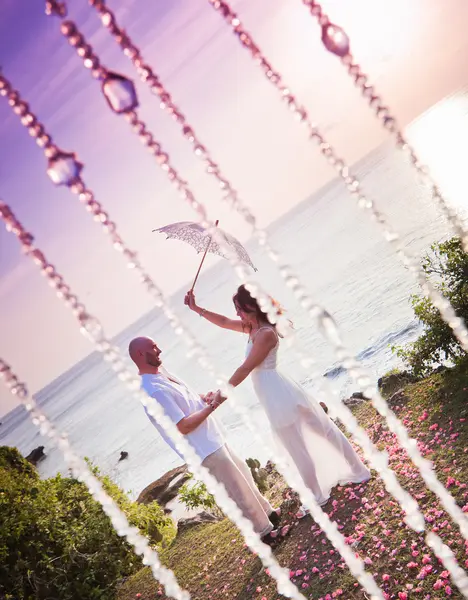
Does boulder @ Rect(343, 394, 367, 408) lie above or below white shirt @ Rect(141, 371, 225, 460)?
below

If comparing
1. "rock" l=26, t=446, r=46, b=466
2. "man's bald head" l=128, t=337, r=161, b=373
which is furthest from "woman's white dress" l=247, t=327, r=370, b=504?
"rock" l=26, t=446, r=46, b=466

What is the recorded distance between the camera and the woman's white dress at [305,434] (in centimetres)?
543

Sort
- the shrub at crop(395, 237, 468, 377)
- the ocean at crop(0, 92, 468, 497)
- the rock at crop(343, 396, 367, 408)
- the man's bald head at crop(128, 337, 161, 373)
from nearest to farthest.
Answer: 1. the man's bald head at crop(128, 337, 161, 373)
2. the shrub at crop(395, 237, 468, 377)
3. the rock at crop(343, 396, 367, 408)
4. the ocean at crop(0, 92, 468, 497)

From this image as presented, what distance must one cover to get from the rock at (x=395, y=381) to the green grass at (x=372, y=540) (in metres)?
0.95

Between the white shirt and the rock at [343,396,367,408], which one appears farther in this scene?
the rock at [343,396,367,408]

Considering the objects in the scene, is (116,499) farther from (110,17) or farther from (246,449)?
(110,17)

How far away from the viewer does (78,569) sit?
273 inches

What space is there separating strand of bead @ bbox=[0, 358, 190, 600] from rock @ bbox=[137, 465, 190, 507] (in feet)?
18.5

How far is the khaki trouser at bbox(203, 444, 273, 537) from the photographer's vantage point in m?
5.42

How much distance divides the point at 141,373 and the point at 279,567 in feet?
8.71

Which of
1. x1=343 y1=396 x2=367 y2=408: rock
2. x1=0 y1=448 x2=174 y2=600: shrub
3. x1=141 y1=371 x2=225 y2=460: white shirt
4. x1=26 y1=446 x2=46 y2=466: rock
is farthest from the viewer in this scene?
x1=26 y1=446 x2=46 y2=466: rock

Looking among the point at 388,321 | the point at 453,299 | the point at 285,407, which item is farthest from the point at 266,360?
the point at 388,321

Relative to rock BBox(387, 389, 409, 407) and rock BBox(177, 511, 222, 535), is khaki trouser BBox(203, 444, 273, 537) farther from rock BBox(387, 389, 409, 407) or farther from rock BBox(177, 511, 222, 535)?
rock BBox(387, 389, 409, 407)

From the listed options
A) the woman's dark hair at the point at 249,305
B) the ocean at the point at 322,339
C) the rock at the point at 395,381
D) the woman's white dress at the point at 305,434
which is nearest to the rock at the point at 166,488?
the ocean at the point at 322,339
